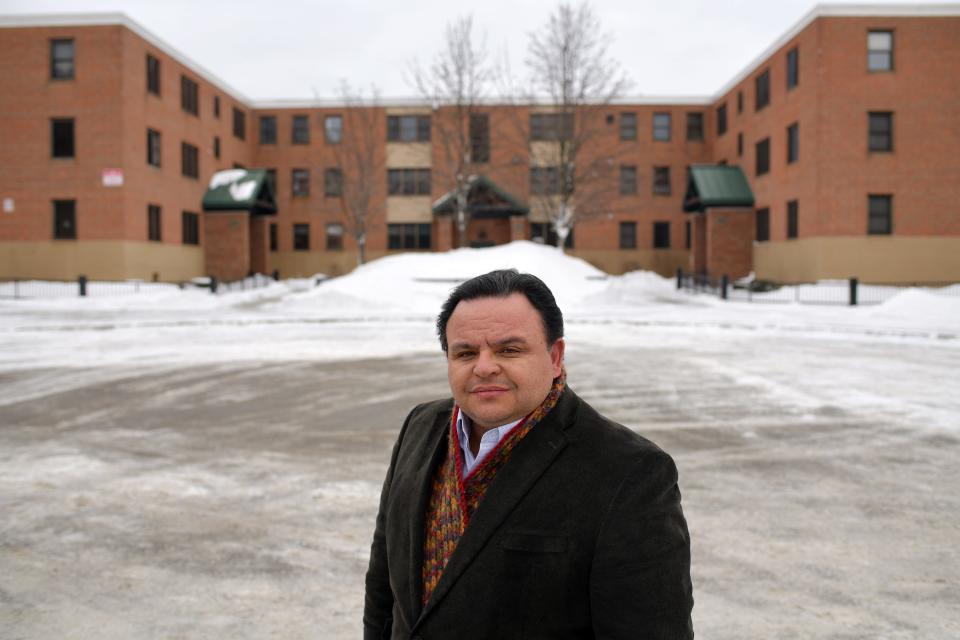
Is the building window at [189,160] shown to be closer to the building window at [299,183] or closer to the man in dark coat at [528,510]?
the building window at [299,183]

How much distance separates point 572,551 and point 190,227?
44870mm

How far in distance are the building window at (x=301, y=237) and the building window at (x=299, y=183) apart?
79.2 inches

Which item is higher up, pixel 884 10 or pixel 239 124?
pixel 884 10

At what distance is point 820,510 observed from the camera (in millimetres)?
6051

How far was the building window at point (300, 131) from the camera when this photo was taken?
53594 millimetres

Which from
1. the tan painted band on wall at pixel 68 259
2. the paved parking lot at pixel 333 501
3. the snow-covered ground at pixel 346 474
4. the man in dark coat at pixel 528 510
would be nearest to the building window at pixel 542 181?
the tan painted band on wall at pixel 68 259

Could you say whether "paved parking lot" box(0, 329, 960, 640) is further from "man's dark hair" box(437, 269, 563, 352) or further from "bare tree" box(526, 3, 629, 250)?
"bare tree" box(526, 3, 629, 250)

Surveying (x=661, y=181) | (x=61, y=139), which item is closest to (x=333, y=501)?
(x=61, y=139)

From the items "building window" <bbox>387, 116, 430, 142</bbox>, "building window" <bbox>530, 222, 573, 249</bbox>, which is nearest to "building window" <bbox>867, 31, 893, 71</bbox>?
"building window" <bbox>530, 222, 573, 249</bbox>

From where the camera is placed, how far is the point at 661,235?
52.9 m

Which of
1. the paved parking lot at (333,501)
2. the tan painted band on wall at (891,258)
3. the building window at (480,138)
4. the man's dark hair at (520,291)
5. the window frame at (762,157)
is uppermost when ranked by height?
the building window at (480,138)

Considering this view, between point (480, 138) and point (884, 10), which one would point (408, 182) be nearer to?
point (480, 138)

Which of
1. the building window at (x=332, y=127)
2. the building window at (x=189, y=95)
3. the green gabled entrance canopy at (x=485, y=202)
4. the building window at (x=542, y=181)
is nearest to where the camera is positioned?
the building window at (x=189, y=95)

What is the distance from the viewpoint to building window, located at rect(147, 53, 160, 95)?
38844mm
